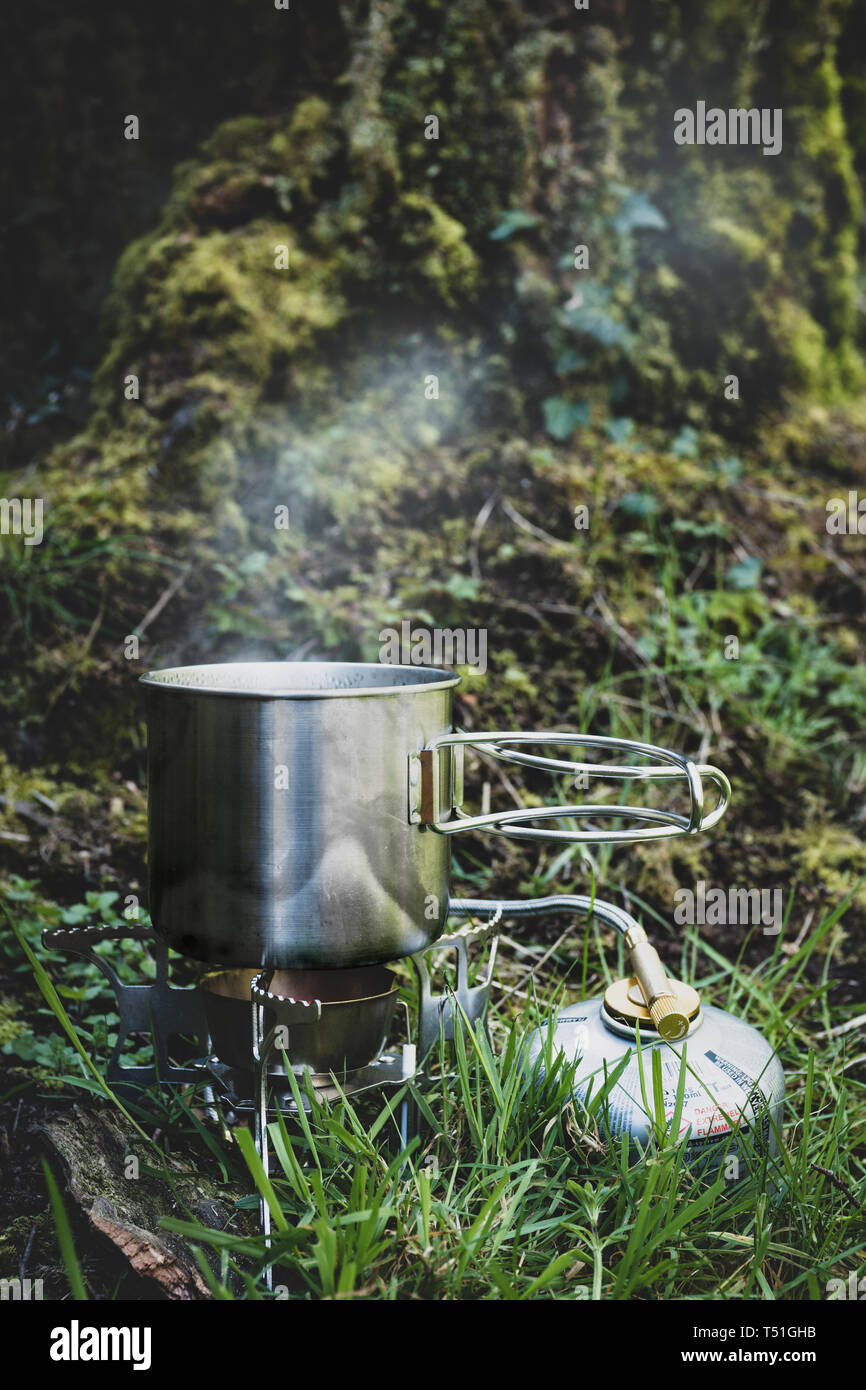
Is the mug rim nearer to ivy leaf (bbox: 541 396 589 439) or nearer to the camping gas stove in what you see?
the camping gas stove

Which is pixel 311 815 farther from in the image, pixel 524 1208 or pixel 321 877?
pixel 524 1208

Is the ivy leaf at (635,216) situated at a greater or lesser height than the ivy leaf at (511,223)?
greater

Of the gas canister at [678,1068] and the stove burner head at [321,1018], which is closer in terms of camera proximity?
the gas canister at [678,1068]

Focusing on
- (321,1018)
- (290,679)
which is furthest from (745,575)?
(321,1018)

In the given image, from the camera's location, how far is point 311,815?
1.59 m

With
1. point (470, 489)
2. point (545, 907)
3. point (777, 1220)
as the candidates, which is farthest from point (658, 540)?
point (777, 1220)

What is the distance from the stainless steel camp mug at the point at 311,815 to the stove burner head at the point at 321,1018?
18 centimetres

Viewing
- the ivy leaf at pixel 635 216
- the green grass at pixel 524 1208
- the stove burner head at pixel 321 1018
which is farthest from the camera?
the ivy leaf at pixel 635 216

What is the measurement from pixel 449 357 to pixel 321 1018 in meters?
2.76

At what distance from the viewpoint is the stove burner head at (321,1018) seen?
175 centimetres

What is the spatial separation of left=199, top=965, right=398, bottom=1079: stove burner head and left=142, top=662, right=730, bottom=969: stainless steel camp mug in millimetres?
178

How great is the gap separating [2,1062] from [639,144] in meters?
4.00

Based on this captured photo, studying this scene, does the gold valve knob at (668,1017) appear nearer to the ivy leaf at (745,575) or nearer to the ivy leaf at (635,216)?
the ivy leaf at (745,575)

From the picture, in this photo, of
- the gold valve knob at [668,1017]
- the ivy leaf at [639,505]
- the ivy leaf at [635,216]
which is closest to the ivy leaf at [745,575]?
the ivy leaf at [639,505]
